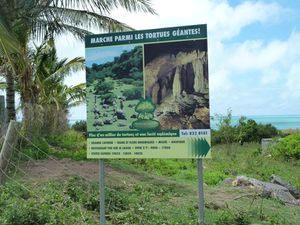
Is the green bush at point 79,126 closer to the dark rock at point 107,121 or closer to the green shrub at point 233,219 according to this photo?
the green shrub at point 233,219

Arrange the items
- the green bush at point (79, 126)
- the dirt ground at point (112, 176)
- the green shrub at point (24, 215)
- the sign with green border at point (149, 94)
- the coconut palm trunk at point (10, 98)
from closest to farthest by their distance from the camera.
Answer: the sign with green border at point (149, 94) < the green shrub at point (24, 215) < the dirt ground at point (112, 176) < the coconut palm trunk at point (10, 98) < the green bush at point (79, 126)

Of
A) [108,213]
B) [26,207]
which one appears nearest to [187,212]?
[108,213]

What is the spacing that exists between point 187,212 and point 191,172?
265 inches

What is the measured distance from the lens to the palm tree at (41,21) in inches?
583

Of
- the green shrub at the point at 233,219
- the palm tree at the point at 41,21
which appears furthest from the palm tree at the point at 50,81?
the green shrub at the point at 233,219

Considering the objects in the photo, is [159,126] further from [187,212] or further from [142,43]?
[187,212]

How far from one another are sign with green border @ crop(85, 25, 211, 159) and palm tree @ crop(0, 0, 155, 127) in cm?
826

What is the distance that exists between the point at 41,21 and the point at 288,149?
38.3 feet

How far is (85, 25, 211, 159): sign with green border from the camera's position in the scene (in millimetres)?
5734

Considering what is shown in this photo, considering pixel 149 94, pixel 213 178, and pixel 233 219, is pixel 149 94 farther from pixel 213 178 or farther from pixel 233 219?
pixel 213 178

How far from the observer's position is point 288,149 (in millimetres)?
21750

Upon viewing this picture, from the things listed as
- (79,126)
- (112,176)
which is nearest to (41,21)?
(112,176)

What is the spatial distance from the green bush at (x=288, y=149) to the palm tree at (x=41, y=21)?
8860 mm

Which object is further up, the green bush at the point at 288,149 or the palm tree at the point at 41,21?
the palm tree at the point at 41,21
